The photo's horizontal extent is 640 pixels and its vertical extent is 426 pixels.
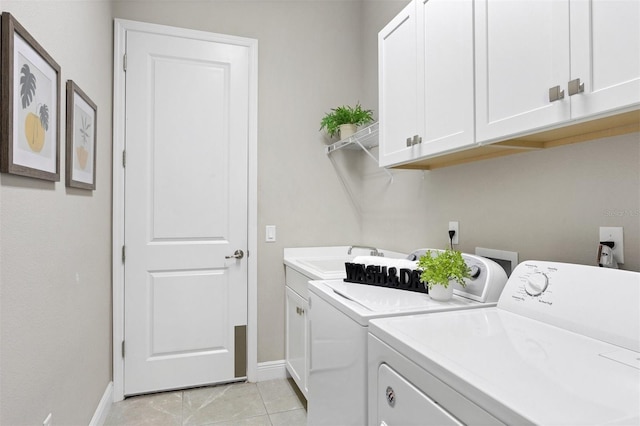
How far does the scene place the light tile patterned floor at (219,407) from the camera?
2.14m

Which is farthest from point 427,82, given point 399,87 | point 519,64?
point 519,64

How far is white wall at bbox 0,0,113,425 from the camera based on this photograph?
3.56 feet

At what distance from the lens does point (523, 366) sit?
80cm

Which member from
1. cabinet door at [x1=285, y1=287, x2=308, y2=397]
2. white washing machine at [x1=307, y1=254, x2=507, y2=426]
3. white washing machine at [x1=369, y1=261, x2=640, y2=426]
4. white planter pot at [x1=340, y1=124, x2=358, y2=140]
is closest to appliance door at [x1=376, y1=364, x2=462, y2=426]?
white washing machine at [x1=369, y1=261, x2=640, y2=426]

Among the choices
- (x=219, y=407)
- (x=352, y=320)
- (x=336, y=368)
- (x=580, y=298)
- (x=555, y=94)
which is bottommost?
(x=219, y=407)

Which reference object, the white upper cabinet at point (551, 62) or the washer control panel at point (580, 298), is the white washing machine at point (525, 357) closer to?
the washer control panel at point (580, 298)

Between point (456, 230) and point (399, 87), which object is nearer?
point (399, 87)

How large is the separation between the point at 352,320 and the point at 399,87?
43.2 inches

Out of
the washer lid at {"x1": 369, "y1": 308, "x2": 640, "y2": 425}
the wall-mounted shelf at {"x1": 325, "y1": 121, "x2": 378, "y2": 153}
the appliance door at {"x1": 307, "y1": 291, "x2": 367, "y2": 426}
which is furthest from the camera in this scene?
the wall-mounted shelf at {"x1": 325, "y1": 121, "x2": 378, "y2": 153}

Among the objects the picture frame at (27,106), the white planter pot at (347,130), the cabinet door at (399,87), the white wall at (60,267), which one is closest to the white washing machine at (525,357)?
the cabinet door at (399,87)

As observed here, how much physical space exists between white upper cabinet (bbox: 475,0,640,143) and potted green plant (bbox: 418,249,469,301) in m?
0.44

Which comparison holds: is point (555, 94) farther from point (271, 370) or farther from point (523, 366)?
point (271, 370)

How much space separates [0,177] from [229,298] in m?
1.75

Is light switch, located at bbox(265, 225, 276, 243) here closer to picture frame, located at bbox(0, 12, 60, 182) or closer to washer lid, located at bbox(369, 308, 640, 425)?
picture frame, located at bbox(0, 12, 60, 182)
